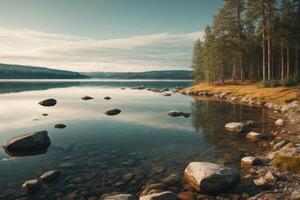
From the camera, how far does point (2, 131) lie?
2366 centimetres

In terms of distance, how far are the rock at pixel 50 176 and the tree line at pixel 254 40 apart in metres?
40.4

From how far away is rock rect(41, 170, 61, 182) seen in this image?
12688 millimetres

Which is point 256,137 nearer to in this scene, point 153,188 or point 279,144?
point 279,144

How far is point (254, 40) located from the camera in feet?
256

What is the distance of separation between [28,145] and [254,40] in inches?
2862

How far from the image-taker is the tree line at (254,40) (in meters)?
48.5

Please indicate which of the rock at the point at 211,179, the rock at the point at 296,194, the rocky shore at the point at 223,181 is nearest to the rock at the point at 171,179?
the rocky shore at the point at 223,181

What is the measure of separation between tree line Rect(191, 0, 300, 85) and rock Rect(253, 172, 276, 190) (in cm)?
3586

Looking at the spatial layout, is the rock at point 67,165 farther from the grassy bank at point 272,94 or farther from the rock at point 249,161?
the grassy bank at point 272,94

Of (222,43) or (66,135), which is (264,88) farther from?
(66,135)

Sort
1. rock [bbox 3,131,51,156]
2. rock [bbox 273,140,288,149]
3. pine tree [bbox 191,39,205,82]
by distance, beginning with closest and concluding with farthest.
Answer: rock [bbox 273,140,288,149], rock [bbox 3,131,51,156], pine tree [bbox 191,39,205,82]

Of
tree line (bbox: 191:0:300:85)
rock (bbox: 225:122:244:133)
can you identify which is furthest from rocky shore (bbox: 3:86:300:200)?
tree line (bbox: 191:0:300:85)

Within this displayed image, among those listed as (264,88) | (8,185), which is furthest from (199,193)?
(264,88)

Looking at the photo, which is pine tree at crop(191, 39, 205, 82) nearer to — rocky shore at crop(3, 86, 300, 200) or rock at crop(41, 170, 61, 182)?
rocky shore at crop(3, 86, 300, 200)
